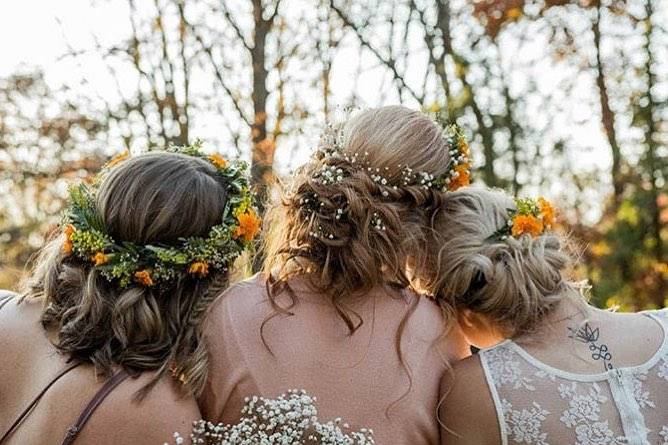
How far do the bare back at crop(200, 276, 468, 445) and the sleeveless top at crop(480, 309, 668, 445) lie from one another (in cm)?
25

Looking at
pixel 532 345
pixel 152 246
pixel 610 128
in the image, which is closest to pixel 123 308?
pixel 152 246

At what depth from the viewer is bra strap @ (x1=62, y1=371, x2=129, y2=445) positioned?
112 inches

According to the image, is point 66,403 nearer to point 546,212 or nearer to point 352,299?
point 352,299

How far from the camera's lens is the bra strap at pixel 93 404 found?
285 cm

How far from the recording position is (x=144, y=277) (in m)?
3.08

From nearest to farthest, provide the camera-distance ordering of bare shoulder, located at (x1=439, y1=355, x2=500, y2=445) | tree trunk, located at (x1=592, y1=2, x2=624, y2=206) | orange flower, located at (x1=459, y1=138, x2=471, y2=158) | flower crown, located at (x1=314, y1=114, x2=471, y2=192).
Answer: bare shoulder, located at (x1=439, y1=355, x2=500, y2=445)
flower crown, located at (x1=314, y1=114, x2=471, y2=192)
orange flower, located at (x1=459, y1=138, x2=471, y2=158)
tree trunk, located at (x1=592, y1=2, x2=624, y2=206)

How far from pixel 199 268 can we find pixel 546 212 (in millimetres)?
1388

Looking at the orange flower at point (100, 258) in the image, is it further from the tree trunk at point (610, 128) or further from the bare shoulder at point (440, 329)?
the tree trunk at point (610, 128)

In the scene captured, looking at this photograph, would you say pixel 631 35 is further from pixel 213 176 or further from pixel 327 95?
pixel 213 176

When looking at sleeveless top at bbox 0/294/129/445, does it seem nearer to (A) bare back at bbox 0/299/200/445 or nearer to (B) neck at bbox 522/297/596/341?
(A) bare back at bbox 0/299/200/445

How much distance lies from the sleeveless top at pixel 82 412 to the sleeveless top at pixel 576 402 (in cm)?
129

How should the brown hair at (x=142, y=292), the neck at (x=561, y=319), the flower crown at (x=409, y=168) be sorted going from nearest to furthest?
1. the brown hair at (x=142, y=292)
2. the neck at (x=561, y=319)
3. the flower crown at (x=409, y=168)

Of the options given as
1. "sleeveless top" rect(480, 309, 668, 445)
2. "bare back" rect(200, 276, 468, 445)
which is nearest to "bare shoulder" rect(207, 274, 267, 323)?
"bare back" rect(200, 276, 468, 445)

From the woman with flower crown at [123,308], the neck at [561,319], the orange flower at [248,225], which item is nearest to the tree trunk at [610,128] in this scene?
the neck at [561,319]
